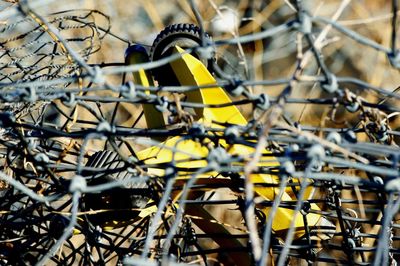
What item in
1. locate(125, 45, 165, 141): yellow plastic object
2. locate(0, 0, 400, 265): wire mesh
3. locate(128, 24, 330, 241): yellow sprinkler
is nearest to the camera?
locate(0, 0, 400, 265): wire mesh

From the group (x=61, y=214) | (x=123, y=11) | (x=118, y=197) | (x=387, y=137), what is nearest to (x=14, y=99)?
(x=61, y=214)

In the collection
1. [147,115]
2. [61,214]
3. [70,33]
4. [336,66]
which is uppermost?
[336,66]

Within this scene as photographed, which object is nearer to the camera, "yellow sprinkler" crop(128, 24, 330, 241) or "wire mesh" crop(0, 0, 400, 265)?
→ "wire mesh" crop(0, 0, 400, 265)

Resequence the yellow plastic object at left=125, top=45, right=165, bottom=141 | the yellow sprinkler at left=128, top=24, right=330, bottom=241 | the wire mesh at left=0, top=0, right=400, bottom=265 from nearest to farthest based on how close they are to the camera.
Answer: the wire mesh at left=0, top=0, right=400, bottom=265 < the yellow sprinkler at left=128, top=24, right=330, bottom=241 < the yellow plastic object at left=125, top=45, right=165, bottom=141

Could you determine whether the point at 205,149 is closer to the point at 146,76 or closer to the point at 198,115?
the point at 198,115

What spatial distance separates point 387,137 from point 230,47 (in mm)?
1934

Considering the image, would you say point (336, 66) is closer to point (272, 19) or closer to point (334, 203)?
point (272, 19)

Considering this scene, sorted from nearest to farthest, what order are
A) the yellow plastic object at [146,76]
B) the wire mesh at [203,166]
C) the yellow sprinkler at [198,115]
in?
the wire mesh at [203,166] → the yellow sprinkler at [198,115] → the yellow plastic object at [146,76]

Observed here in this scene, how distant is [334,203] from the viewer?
1135mm

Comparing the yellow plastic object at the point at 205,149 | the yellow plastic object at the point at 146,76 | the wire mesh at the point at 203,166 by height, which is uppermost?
the yellow plastic object at the point at 146,76

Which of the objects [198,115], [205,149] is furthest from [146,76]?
[205,149]

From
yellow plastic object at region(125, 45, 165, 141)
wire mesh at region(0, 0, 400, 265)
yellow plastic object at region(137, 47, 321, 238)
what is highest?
yellow plastic object at region(125, 45, 165, 141)

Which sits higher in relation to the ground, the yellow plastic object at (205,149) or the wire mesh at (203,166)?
the yellow plastic object at (205,149)

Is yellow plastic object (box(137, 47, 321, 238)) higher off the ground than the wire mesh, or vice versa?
yellow plastic object (box(137, 47, 321, 238))
